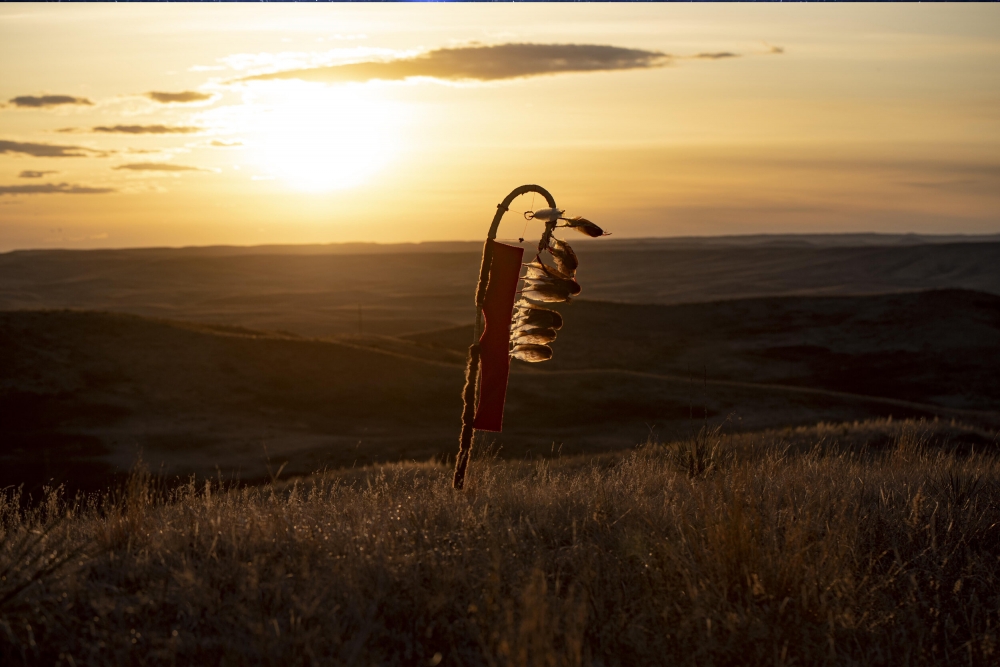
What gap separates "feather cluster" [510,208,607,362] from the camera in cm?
600

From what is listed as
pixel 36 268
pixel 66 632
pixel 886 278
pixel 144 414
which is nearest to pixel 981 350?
pixel 144 414

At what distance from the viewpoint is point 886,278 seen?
5094 inches

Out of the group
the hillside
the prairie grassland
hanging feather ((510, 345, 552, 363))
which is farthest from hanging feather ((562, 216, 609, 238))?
the hillside

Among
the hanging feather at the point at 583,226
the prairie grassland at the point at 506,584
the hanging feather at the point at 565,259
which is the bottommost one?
the prairie grassland at the point at 506,584

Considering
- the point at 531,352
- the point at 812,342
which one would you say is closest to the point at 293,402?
the point at 531,352

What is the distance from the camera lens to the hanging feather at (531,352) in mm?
6075

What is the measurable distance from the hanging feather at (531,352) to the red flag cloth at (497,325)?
0.09 meters

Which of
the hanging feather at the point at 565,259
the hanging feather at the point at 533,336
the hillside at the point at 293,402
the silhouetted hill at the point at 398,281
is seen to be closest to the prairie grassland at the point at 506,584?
the hanging feather at the point at 533,336

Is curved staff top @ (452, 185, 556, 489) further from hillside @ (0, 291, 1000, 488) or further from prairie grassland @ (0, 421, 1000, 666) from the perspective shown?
hillside @ (0, 291, 1000, 488)

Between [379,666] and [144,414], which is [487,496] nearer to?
[379,666]

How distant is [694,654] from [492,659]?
1.06 metres

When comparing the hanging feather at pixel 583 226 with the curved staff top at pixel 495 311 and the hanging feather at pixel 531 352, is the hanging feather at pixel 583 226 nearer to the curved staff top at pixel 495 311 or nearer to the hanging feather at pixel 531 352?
the curved staff top at pixel 495 311

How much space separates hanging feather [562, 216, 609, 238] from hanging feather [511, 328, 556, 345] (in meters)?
0.72

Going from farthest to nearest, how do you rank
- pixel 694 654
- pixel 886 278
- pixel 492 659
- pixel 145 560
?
pixel 886 278 → pixel 145 560 → pixel 694 654 → pixel 492 659
